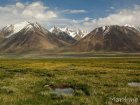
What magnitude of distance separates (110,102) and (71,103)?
3154mm

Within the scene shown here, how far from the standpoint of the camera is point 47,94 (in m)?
29.9

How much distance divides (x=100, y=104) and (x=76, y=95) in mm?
5230

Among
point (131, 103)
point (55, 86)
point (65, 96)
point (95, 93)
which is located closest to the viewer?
point (131, 103)

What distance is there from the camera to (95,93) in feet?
101

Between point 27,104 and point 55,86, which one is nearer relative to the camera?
point 27,104

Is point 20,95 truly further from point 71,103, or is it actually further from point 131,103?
point 131,103

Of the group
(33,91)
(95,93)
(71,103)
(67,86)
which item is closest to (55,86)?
(67,86)

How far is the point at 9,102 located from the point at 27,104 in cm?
183

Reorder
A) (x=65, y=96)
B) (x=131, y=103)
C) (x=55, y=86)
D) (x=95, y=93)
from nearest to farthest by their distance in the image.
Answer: (x=131, y=103) < (x=65, y=96) < (x=95, y=93) < (x=55, y=86)

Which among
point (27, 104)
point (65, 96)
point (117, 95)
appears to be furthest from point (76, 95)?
point (27, 104)

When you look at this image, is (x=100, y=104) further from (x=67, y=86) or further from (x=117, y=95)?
(x=67, y=86)

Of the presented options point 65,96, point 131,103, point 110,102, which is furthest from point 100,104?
point 65,96

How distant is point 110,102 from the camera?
82.8 ft

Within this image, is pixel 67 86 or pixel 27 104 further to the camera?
pixel 67 86
